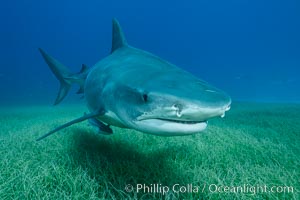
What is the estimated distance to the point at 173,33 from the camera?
148 meters

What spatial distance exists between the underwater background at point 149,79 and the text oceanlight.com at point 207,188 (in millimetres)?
25

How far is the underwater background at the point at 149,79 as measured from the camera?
2955 millimetres

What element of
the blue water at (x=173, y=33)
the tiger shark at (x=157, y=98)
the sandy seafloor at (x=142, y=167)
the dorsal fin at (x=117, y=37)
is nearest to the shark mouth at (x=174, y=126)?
the tiger shark at (x=157, y=98)

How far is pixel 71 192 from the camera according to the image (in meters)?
2.59

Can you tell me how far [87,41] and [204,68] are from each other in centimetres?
6625

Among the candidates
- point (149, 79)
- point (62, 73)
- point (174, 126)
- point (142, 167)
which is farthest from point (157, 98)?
point (62, 73)

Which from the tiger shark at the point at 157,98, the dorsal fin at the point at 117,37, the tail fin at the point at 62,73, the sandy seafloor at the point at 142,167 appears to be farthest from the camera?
the tail fin at the point at 62,73

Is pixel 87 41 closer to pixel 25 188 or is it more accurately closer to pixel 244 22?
pixel 244 22

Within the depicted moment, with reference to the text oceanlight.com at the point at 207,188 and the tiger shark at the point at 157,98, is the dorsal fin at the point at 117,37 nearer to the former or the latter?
the tiger shark at the point at 157,98

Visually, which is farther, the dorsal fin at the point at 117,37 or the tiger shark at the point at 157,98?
the dorsal fin at the point at 117,37

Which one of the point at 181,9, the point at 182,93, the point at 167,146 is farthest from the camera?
Answer: the point at 181,9

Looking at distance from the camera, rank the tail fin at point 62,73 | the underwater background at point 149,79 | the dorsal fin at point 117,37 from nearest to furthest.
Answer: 1. the underwater background at point 149,79
2. the dorsal fin at point 117,37
3. the tail fin at point 62,73

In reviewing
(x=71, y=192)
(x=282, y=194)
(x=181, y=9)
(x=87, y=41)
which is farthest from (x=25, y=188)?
(x=181, y=9)

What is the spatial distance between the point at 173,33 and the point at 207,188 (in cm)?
15181
